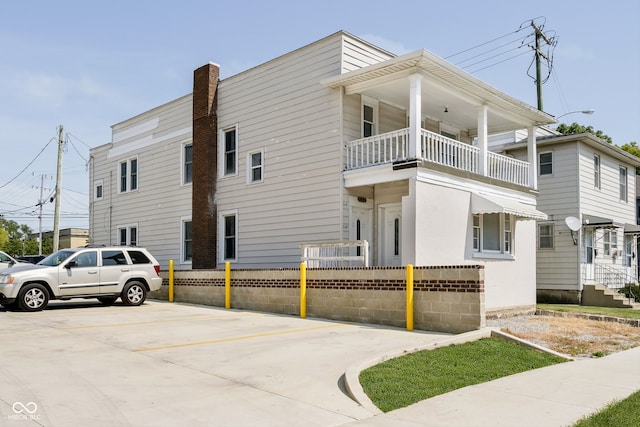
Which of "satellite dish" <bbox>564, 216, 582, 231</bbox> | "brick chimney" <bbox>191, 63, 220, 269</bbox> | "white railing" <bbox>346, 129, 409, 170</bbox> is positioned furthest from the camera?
"satellite dish" <bbox>564, 216, 582, 231</bbox>

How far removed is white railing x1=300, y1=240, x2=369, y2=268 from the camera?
14602mm

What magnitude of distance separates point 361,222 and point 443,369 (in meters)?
9.35

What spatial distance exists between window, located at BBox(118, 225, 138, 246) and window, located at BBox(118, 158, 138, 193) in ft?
5.44

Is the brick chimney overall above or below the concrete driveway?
above

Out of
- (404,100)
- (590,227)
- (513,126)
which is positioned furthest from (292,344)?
(590,227)

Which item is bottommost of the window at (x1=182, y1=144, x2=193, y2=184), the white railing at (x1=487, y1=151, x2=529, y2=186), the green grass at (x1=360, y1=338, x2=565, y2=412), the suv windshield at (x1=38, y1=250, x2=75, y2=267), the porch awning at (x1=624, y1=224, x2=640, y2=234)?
the green grass at (x1=360, y1=338, x2=565, y2=412)

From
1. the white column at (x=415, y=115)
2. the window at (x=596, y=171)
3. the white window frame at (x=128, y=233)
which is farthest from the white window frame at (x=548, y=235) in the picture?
the white window frame at (x=128, y=233)

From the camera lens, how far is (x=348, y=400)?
657 centimetres

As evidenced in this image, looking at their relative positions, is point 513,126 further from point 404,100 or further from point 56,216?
point 56,216

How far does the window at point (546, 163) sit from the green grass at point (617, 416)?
1778cm

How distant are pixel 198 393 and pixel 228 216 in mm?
14027

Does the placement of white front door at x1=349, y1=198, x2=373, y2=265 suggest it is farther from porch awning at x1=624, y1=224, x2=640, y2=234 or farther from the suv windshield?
porch awning at x1=624, y1=224, x2=640, y2=234

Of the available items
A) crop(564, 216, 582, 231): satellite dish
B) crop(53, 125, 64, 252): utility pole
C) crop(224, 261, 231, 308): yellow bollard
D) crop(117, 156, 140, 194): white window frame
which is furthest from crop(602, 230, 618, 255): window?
crop(53, 125, 64, 252): utility pole

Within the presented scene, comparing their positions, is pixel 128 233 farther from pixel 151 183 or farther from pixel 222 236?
pixel 222 236
